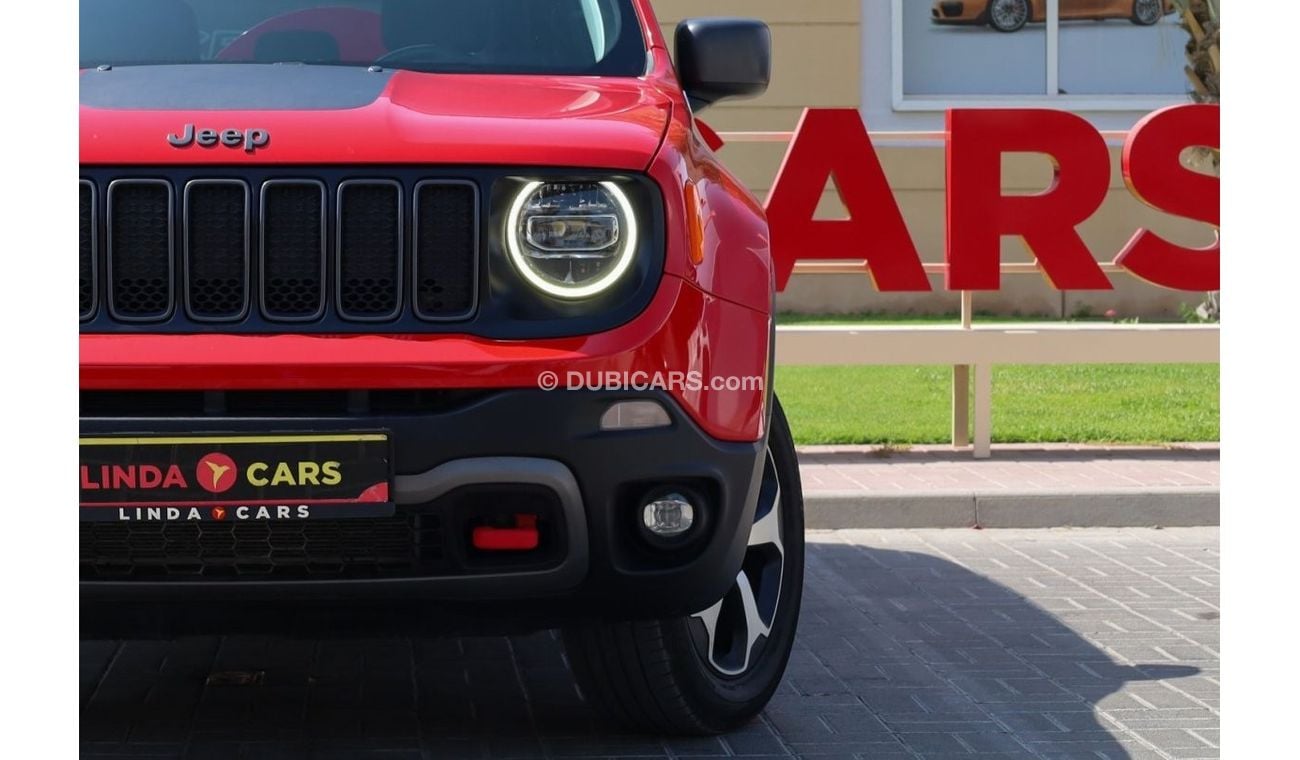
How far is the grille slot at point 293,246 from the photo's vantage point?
3.74 metres

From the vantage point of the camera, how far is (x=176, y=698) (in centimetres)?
493

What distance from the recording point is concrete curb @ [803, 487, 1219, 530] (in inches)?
318

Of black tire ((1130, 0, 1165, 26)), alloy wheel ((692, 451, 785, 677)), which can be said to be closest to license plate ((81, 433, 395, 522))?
alloy wheel ((692, 451, 785, 677))

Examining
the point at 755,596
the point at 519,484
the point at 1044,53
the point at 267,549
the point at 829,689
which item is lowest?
the point at 829,689

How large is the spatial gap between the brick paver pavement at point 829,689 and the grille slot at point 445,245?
120cm

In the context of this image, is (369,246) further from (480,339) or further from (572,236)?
(572,236)

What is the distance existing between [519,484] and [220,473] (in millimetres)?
571

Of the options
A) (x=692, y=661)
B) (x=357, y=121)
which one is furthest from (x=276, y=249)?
(x=692, y=661)

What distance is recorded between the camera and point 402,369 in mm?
3605

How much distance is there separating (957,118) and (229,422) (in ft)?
21.9

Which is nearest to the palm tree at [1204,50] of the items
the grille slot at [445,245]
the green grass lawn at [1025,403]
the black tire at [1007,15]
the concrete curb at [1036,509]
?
the green grass lawn at [1025,403]

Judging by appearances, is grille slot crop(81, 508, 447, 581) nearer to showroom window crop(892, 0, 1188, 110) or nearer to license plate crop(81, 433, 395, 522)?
license plate crop(81, 433, 395, 522)

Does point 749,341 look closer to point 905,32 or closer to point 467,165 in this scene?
point 467,165

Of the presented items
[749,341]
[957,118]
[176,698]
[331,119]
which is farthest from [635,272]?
[957,118]
